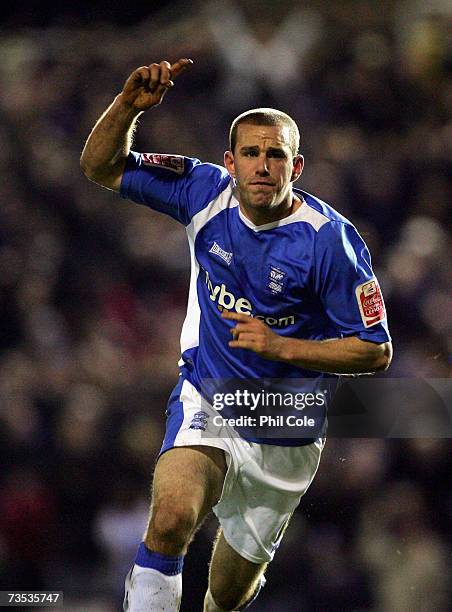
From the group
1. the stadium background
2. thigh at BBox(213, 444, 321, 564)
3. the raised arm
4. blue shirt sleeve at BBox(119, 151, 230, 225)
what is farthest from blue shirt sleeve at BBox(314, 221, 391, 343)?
the stadium background

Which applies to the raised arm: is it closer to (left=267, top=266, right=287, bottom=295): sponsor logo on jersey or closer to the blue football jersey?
the blue football jersey

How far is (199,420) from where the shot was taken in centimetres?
401

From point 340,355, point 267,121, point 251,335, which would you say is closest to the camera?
point 251,335

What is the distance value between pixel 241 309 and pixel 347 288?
0.45 m

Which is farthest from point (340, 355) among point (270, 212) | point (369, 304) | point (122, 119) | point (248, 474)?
point (122, 119)

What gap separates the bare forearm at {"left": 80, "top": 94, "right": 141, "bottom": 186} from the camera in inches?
160

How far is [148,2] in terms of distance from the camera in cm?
819

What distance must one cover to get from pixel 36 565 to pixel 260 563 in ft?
7.08

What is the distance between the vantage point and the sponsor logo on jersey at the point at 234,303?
406cm

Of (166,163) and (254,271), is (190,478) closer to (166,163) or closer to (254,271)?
(254,271)

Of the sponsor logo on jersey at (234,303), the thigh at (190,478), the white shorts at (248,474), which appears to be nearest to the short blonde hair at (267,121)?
the sponsor logo on jersey at (234,303)

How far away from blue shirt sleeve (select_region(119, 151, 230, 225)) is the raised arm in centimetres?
6

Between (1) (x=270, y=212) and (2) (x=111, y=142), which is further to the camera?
(2) (x=111, y=142)

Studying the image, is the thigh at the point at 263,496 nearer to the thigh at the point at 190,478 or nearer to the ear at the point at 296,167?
the thigh at the point at 190,478
